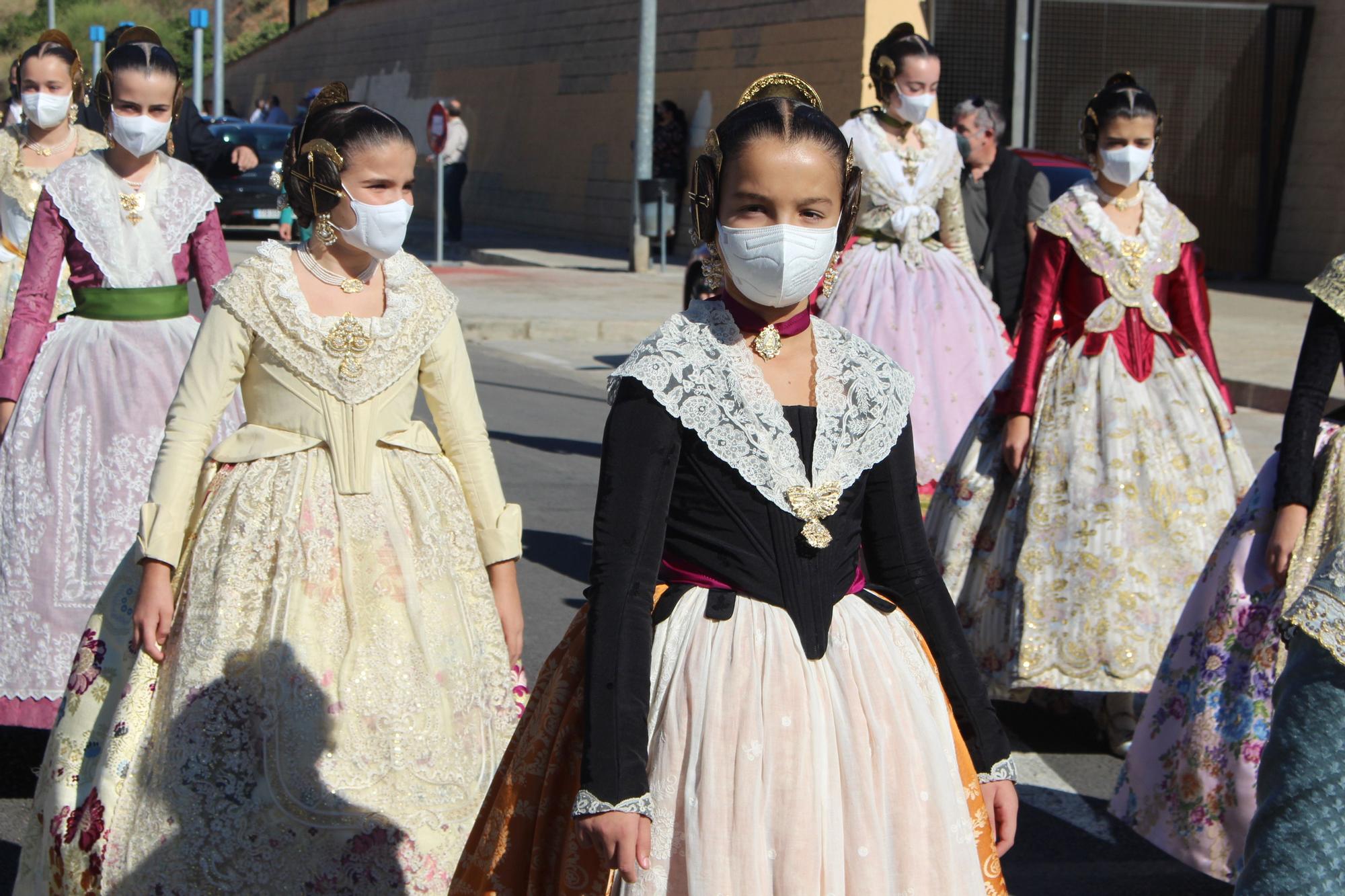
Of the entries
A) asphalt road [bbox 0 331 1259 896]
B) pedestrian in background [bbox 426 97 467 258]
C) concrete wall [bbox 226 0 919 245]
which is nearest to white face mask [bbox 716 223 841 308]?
asphalt road [bbox 0 331 1259 896]

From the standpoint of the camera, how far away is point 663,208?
2161cm

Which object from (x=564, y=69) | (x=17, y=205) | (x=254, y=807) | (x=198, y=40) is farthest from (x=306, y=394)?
(x=198, y=40)

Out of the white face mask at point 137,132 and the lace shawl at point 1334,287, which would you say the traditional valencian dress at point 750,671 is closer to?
the lace shawl at point 1334,287

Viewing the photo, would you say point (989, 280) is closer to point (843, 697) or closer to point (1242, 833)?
point (1242, 833)

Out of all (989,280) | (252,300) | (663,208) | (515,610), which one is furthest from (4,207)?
(663,208)

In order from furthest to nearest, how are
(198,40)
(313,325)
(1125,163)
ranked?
(198,40) < (1125,163) < (313,325)

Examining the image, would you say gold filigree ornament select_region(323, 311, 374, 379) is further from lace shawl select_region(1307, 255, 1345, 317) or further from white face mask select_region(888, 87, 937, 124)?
white face mask select_region(888, 87, 937, 124)

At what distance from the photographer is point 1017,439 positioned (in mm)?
5703

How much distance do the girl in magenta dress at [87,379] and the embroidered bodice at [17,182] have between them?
3.77 feet

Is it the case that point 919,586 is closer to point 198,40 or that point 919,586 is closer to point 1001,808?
point 1001,808

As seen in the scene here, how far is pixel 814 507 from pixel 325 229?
1675 mm

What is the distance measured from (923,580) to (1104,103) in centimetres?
320

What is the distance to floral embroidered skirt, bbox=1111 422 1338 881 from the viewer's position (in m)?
4.32

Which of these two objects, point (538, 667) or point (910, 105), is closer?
point (538, 667)
